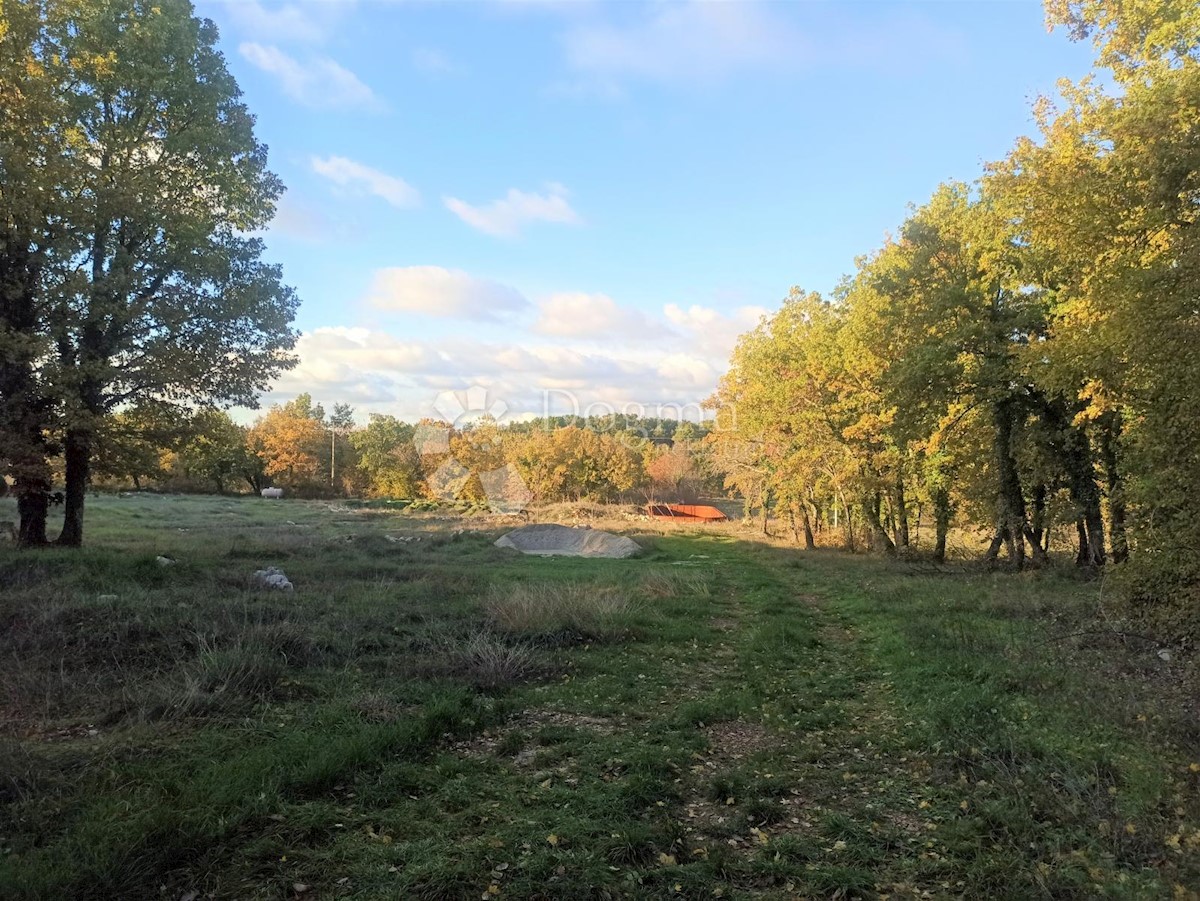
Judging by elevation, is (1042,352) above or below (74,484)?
above

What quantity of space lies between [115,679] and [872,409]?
72.7 feet

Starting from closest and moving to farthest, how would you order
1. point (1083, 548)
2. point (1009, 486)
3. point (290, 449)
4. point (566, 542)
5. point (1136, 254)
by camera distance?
point (1136, 254) → point (1083, 548) → point (1009, 486) → point (566, 542) → point (290, 449)

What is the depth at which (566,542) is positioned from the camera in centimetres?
2936

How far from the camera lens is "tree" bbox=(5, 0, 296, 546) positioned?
45.7 ft

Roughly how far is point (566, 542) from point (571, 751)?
23.4 m

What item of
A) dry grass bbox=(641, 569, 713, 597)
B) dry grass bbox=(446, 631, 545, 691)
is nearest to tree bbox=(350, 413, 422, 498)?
dry grass bbox=(641, 569, 713, 597)

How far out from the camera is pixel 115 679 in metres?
7.06

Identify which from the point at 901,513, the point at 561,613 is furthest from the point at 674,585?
the point at 901,513

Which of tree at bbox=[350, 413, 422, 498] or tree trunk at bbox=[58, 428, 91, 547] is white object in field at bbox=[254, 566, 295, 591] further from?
A: tree at bbox=[350, 413, 422, 498]

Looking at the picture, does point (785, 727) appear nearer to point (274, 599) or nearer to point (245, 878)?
point (245, 878)

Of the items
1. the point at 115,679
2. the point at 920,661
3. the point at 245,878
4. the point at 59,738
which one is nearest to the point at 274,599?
the point at 115,679

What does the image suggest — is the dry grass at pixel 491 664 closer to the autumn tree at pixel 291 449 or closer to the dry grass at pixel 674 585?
the dry grass at pixel 674 585

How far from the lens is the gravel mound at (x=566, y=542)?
2723 cm

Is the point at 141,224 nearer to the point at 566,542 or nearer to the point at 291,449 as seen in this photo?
the point at 566,542
